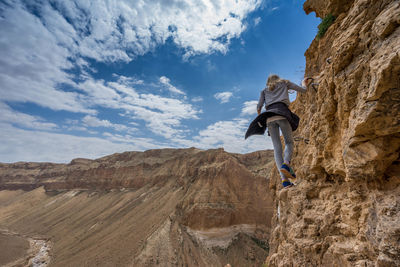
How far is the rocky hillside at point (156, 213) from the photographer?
82.2 ft

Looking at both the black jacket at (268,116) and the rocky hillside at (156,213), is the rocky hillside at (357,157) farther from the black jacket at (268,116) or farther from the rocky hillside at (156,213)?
the rocky hillside at (156,213)

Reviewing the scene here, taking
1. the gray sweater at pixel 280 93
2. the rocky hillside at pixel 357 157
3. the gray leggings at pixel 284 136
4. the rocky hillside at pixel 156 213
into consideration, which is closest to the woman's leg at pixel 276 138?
the gray leggings at pixel 284 136

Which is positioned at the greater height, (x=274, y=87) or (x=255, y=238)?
(x=274, y=87)

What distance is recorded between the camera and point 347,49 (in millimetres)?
2379

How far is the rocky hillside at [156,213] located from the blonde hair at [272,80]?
2458cm

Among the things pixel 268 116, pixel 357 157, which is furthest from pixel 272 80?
pixel 357 157

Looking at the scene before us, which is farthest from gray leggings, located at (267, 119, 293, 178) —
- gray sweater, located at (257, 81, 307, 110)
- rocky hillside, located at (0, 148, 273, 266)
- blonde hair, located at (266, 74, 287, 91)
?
rocky hillside, located at (0, 148, 273, 266)

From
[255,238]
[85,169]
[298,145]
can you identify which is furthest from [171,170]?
[298,145]

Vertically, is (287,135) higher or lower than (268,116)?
lower

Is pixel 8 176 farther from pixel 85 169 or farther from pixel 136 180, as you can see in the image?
pixel 136 180

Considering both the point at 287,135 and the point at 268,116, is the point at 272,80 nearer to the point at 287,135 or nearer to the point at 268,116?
the point at 268,116

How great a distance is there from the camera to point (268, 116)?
3068mm

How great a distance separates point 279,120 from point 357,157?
1084 millimetres

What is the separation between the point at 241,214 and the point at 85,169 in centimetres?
5493
